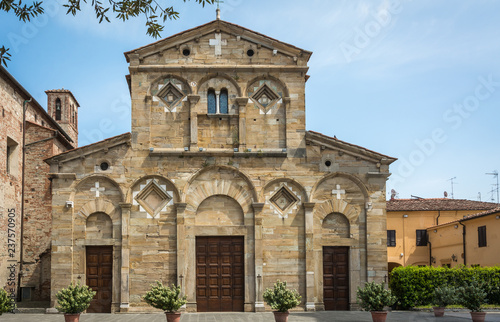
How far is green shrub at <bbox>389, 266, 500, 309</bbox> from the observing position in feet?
73.2

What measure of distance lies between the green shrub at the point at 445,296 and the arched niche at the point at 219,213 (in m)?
7.44

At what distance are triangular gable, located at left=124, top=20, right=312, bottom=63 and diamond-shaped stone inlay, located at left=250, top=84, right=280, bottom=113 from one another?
1.65 m

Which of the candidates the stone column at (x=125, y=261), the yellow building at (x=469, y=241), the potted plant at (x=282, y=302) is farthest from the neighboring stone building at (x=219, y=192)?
the yellow building at (x=469, y=241)

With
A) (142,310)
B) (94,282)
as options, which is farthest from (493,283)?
(94,282)

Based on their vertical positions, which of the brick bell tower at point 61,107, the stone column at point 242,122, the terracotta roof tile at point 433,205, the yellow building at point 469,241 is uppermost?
the brick bell tower at point 61,107

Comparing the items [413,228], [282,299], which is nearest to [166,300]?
[282,299]

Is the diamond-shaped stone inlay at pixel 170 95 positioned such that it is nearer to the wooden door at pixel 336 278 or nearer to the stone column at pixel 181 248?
the stone column at pixel 181 248

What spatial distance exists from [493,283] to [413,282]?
378 cm

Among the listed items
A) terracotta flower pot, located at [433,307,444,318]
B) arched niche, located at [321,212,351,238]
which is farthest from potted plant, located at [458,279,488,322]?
arched niche, located at [321,212,351,238]

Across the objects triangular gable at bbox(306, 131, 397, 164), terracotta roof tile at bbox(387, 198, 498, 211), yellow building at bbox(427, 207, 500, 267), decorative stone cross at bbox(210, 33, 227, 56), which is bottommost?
yellow building at bbox(427, 207, 500, 267)

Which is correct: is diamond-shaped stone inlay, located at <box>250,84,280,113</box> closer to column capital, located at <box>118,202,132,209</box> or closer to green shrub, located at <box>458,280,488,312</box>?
column capital, located at <box>118,202,132,209</box>

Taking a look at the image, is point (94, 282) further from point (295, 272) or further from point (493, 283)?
point (493, 283)

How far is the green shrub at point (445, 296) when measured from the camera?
19.9 meters

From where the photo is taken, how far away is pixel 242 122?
22484mm
